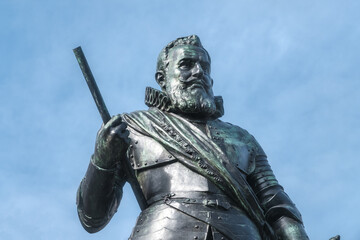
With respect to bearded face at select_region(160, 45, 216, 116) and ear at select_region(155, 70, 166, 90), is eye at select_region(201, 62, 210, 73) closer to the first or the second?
bearded face at select_region(160, 45, 216, 116)

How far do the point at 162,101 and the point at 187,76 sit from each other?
0.43 m

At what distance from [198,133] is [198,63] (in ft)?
3.67

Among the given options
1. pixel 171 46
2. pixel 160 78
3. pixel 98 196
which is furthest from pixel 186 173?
pixel 171 46

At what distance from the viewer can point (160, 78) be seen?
1151 cm

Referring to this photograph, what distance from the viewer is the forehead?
37.0 ft

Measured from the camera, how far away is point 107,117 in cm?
1038

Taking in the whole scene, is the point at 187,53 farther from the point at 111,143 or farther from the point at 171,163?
the point at 111,143

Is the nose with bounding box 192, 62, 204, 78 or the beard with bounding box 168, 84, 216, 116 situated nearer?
the beard with bounding box 168, 84, 216, 116

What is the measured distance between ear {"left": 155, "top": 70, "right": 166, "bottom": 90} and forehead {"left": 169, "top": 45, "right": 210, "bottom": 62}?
0.76 ft

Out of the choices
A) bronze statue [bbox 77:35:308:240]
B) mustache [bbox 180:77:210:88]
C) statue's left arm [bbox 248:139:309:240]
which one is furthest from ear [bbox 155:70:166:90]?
statue's left arm [bbox 248:139:309:240]

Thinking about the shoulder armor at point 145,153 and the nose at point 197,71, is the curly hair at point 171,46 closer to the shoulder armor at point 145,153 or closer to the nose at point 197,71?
the nose at point 197,71

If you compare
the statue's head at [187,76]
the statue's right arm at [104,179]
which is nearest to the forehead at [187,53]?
the statue's head at [187,76]

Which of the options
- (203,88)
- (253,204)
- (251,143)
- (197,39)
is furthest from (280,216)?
(197,39)

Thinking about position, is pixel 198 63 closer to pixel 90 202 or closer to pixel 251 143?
pixel 251 143
